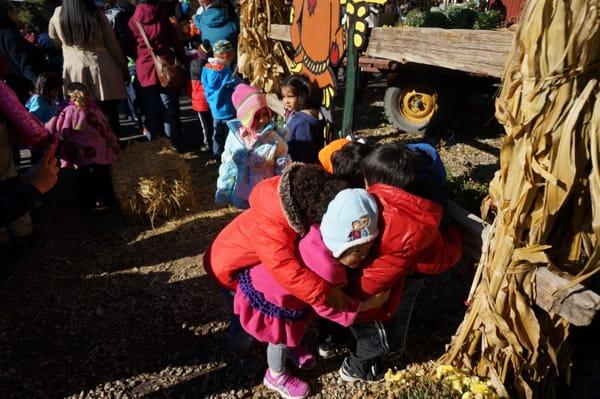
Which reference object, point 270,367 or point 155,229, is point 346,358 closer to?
point 270,367

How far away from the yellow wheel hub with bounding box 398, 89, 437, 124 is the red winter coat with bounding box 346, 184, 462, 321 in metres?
4.58

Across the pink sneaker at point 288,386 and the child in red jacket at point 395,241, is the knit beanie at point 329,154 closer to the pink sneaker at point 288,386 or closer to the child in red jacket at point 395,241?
the child in red jacket at point 395,241

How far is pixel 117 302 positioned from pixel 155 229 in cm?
112

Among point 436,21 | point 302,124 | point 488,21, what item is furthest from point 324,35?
point 488,21

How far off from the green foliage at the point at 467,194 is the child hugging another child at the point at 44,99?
371 centimetres

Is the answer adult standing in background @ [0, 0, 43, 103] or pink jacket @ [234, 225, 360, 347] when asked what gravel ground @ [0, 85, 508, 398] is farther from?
adult standing in background @ [0, 0, 43, 103]

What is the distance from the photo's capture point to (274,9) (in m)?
4.74

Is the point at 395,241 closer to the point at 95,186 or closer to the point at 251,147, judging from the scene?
the point at 251,147

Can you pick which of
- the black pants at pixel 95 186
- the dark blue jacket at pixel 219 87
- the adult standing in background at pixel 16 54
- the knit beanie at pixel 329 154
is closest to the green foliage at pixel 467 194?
the knit beanie at pixel 329 154

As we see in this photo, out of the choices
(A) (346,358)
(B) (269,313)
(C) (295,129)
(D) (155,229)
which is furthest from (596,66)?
(D) (155,229)

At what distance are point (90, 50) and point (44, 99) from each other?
0.69 m

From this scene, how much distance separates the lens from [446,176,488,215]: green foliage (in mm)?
3539

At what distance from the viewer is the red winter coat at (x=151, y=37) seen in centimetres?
502

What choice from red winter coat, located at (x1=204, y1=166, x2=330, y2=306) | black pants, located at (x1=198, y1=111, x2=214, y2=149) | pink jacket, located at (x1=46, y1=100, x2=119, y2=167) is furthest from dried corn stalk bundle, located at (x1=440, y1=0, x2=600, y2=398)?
black pants, located at (x1=198, y1=111, x2=214, y2=149)
